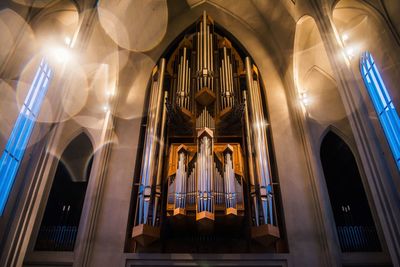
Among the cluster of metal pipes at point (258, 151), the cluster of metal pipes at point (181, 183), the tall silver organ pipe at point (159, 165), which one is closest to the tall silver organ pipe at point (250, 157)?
the cluster of metal pipes at point (258, 151)

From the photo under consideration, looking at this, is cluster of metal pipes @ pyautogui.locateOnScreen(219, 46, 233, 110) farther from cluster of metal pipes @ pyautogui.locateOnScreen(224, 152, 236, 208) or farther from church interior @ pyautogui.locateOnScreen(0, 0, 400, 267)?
cluster of metal pipes @ pyautogui.locateOnScreen(224, 152, 236, 208)

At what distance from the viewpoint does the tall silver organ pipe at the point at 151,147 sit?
729 cm

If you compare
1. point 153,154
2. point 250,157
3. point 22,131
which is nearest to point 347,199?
point 250,157

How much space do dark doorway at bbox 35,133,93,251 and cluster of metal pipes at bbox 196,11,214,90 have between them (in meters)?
4.18

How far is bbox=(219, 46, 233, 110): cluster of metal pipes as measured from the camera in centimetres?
949

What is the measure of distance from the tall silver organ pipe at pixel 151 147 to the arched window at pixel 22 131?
9.10 ft

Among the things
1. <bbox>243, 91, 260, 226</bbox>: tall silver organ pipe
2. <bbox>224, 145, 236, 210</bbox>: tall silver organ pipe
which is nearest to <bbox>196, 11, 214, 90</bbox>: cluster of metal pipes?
<bbox>243, 91, 260, 226</bbox>: tall silver organ pipe

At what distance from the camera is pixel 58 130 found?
713cm

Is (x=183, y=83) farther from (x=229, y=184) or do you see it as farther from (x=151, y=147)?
(x=229, y=184)

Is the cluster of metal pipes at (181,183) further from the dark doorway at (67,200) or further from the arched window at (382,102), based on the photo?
the arched window at (382,102)

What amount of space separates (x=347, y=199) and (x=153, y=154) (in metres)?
5.79

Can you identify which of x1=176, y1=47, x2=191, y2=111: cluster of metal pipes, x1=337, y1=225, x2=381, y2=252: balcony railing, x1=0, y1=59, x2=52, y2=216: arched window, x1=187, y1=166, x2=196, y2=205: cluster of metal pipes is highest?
x1=176, y1=47, x2=191, y2=111: cluster of metal pipes

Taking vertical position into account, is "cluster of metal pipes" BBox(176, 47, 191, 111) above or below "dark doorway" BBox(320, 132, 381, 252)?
above

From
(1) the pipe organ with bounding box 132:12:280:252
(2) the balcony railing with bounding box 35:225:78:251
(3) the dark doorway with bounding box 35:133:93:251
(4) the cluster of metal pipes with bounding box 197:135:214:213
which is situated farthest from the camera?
(3) the dark doorway with bounding box 35:133:93:251
